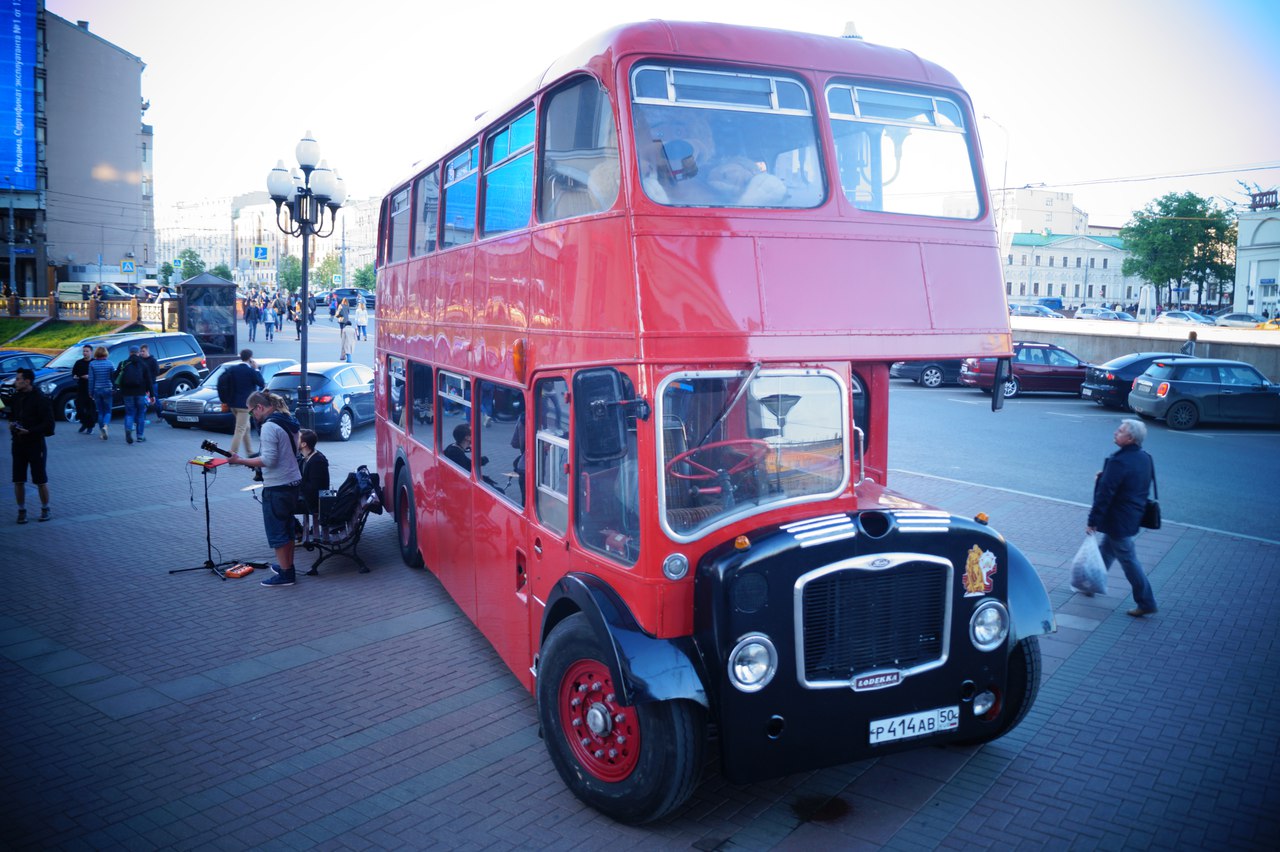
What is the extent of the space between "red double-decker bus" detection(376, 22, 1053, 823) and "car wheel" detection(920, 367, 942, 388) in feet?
80.0

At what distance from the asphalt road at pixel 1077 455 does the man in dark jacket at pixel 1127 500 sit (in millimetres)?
4393

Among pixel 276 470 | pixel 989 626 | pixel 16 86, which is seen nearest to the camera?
pixel 989 626

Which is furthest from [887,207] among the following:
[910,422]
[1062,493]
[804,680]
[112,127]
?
[112,127]

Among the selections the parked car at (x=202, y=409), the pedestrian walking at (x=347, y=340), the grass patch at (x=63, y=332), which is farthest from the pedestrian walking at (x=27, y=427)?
the grass patch at (x=63, y=332)

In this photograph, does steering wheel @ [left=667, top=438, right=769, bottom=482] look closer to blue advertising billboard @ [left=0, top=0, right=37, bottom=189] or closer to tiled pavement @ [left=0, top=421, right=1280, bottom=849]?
tiled pavement @ [left=0, top=421, right=1280, bottom=849]

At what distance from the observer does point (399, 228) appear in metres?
10.6

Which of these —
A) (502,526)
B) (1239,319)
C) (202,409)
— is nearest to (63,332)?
(202,409)

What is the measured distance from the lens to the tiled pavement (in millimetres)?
5020

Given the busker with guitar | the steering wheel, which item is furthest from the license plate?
the busker with guitar

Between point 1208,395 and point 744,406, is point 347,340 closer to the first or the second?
point 1208,395

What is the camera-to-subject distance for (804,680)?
4695mm

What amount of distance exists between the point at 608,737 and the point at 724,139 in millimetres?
3198

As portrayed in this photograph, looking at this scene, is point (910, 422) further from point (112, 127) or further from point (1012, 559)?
point (112, 127)

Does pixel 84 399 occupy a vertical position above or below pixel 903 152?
below
